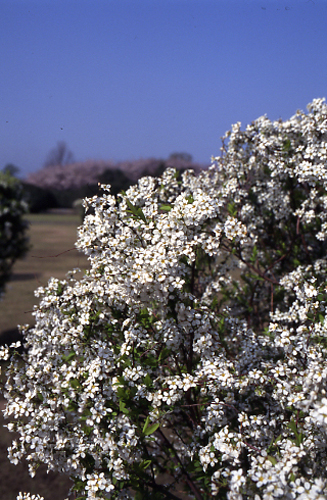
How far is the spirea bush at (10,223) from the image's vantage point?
35.9 ft

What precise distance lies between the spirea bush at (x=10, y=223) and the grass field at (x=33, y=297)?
444mm

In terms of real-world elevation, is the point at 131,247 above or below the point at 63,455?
above

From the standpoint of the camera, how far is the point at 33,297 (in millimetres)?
15242

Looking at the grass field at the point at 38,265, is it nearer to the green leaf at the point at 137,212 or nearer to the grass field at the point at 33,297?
the grass field at the point at 33,297

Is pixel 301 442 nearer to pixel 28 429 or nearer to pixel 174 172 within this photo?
pixel 28 429

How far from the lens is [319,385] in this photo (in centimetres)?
264

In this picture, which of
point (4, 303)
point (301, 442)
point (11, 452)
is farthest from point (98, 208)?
point (4, 303)

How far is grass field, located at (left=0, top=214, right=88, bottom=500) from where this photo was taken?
6082 mm

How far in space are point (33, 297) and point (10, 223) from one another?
198 inches

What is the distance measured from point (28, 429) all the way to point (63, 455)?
1.24 ft

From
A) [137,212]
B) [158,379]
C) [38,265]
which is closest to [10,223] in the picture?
[137,212]

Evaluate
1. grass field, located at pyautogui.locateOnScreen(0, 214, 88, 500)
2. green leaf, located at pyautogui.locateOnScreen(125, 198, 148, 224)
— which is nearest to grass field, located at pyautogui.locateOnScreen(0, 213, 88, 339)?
grass field, located at pyautogui.locateOnScreen(0, 214, 88, 500)

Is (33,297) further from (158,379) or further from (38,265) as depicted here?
(158,379)

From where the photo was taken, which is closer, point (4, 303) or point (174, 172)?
point (174, 172)
